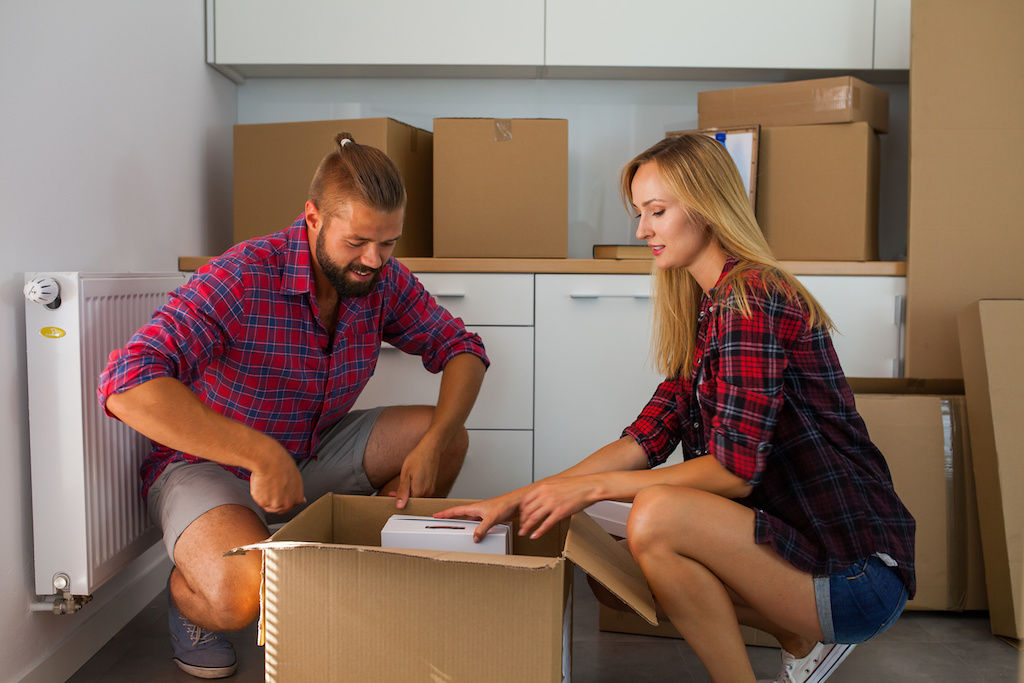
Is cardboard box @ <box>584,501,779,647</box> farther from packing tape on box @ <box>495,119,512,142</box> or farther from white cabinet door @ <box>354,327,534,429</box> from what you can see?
packing tape on box @ <box>495,119,512,142</box>

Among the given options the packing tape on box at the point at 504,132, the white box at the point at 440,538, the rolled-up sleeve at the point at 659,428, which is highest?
the packing tape on box at the point at 504,132

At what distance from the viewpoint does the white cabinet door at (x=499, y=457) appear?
2193mm

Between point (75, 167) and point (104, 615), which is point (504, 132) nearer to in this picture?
point (75, 167)

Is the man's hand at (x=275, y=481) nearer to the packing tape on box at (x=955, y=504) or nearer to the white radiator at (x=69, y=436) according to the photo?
the white radiator at (x=69, y=436)

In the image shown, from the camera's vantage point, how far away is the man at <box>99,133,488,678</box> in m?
1.29

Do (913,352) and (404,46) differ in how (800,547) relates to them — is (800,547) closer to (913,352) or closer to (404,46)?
(913,352)

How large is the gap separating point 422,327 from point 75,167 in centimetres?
70

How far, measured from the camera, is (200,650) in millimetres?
1546

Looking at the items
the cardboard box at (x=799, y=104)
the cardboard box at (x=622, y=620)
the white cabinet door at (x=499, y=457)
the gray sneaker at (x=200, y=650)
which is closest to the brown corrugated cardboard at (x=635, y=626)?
the cardboard box at (x=622, y=620)

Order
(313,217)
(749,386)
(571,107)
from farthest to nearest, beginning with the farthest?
(571,107) → (313,217) → (749,386)

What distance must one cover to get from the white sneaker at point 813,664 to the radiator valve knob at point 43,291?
1.29 meters

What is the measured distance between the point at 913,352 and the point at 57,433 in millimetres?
1871

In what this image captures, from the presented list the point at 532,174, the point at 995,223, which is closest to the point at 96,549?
the point at 532,174

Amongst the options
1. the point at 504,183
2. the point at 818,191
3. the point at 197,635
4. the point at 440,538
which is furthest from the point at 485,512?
the point at 818,191
